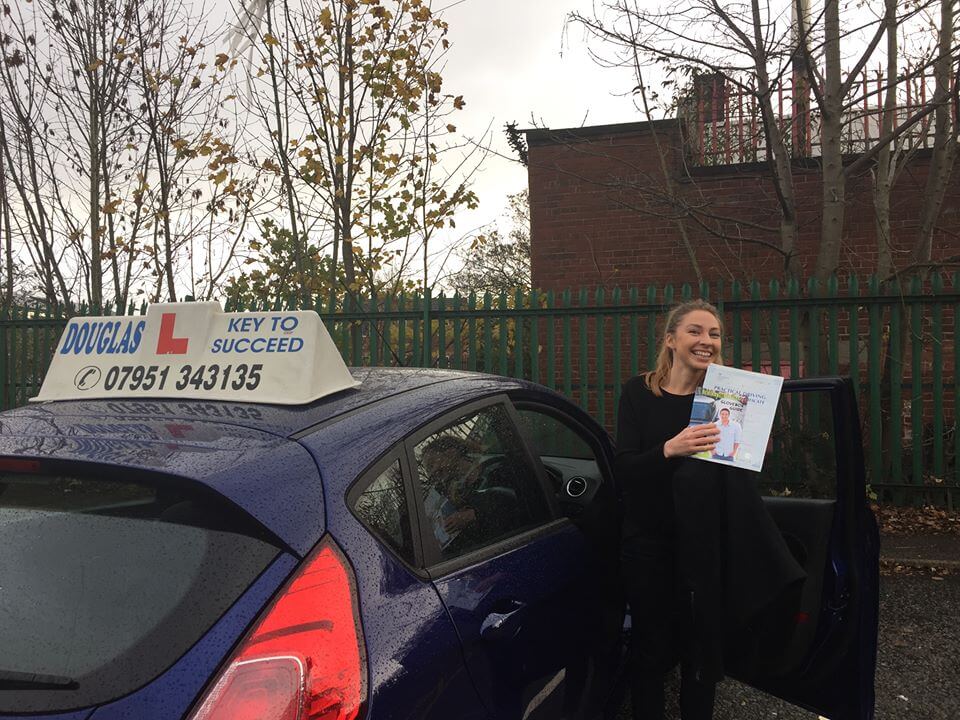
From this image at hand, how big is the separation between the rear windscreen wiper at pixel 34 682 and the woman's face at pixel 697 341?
2.03 m

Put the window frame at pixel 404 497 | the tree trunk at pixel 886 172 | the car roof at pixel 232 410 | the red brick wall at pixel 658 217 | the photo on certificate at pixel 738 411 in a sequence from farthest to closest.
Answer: the red brick wall at pixel 658 217 → the tree trunk at pixel 886 172 → the photo on certificate at pixel 738 411 → the car roof at pixel 232 410 → the window frame at pixel 404 497

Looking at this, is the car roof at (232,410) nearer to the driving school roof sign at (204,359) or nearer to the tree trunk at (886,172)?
the driving school roof sign at (204,359)

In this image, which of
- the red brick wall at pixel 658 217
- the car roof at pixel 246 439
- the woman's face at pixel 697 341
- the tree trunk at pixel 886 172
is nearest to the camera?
the car roof at pixel 246 439

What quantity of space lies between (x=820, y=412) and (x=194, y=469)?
5.84 meters

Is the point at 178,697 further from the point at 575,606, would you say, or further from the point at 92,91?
the point at 92,91

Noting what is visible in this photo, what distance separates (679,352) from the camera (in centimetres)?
262

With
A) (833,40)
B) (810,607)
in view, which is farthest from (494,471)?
(833,40)

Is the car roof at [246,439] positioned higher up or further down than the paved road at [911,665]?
higher up

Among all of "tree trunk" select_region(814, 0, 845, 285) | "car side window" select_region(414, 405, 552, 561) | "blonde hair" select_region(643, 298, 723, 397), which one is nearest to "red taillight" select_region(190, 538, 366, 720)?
"car side window" select_region(414, 405, 552, 561)

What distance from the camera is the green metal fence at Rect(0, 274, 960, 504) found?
6.09m

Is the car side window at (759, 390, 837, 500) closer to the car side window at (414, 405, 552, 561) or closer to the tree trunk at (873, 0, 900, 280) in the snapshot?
the tree trunk at (873, 0, 900, 280)

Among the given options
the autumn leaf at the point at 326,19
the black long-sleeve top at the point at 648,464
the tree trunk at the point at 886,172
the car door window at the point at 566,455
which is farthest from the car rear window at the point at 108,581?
the tree trunk at the point at 886,172

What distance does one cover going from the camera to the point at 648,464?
246cm

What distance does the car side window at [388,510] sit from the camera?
5.06 feet
